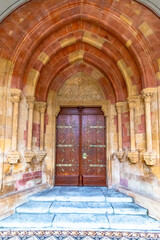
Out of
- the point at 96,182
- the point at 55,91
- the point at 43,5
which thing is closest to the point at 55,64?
the point at 55,91

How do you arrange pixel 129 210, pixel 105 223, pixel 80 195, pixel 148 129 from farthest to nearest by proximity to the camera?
pixel 80 195, pixel 148 129, pixel 129 210, pixel 105 223

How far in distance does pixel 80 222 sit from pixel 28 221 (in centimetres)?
93

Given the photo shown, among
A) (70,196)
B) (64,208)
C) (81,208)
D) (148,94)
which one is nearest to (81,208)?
(81,208)

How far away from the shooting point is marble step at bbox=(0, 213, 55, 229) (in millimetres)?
2898

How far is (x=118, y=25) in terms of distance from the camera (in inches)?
152

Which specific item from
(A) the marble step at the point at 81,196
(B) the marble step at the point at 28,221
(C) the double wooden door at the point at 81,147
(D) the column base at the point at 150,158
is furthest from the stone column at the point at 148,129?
(B) the marble step at the point at 28,221

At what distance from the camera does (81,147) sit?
4.97 metres

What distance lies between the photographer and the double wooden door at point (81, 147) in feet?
15.9

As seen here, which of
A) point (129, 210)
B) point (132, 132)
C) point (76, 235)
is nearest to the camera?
point (76, 235)

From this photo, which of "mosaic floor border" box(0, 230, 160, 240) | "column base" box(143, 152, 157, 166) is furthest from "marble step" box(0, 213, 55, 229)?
"column base" box(143, 152, 157, 166)

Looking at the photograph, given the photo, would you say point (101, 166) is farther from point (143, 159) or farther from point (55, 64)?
point (55, 64)

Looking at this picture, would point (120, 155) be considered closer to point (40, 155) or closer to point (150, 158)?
point (150, 158)

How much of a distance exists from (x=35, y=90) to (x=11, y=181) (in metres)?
2.32

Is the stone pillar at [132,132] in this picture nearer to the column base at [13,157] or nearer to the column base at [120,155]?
the column base at [120,155]
